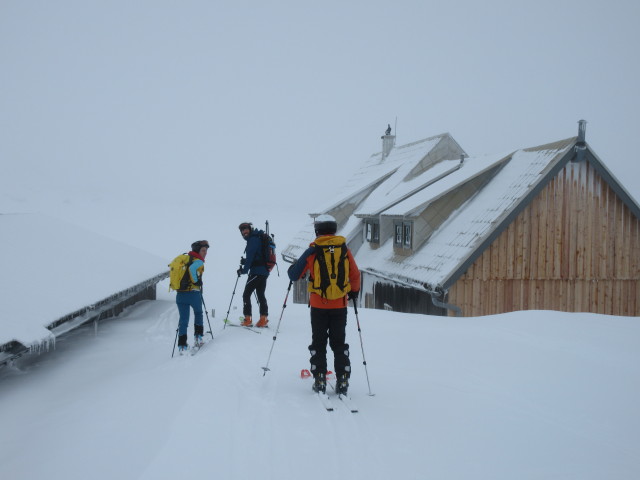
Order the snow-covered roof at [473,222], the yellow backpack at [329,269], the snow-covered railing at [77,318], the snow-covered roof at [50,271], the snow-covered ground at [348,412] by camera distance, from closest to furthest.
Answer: the snow-covered ground at [348,412]
the yellow backpack at [329,269]
the snow-covered railing at [77,318]
the snow-covered roof at [50,271]
the snow-covered roof at [473,222]

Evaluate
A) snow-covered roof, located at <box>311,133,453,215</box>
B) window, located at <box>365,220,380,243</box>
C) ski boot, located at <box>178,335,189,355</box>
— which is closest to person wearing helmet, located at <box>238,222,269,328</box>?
ski boot, located at <box>178,335,189,355</box>

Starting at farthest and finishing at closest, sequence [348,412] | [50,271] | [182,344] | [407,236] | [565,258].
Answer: [407,236] → [565,258] → [50,271] → [182,344] → [348,412]

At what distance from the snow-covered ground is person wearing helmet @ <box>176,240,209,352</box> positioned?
0.43 meters

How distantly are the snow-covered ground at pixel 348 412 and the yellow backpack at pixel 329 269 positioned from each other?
125cm

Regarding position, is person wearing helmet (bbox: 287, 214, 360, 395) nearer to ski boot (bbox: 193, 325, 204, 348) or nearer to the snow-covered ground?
the snow-covered ground

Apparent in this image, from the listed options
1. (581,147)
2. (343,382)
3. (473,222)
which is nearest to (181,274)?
(343,382)

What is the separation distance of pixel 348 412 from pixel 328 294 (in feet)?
4.26

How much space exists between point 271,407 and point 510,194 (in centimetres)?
1236

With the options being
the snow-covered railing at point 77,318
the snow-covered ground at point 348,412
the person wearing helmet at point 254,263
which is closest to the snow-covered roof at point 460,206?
the snow-covered ground at point 348,412

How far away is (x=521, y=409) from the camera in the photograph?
5.32m

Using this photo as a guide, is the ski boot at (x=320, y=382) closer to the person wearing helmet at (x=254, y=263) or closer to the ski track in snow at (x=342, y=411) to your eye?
the ski track in snow at (x=342, y=411)

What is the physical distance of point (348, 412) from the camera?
5.09 metres

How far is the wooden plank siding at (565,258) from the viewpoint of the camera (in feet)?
48.6

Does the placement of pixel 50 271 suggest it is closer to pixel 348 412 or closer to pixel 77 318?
pixel 77 318
